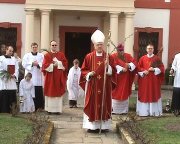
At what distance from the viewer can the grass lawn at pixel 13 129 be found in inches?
397

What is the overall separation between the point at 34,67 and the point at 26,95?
31.6 inches

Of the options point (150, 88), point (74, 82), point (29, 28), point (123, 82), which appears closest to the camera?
point (150, 88)

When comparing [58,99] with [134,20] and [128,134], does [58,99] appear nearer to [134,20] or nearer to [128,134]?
Answer: [128,134]

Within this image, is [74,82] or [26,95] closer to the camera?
[26,95]

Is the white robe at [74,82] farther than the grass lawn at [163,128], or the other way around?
the white robe at [74,82]

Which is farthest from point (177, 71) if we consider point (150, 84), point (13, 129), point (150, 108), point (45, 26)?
point (45, 26)

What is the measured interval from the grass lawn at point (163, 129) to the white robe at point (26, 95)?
3.29m

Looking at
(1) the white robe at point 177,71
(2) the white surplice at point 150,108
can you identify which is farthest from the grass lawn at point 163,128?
(1) the white robe at point 177,71

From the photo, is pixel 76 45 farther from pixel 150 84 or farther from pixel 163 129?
pixel 163 129

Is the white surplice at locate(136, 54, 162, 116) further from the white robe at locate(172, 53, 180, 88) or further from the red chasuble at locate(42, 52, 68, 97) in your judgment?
the red chasuble at locate(42, 52, 68, 97)

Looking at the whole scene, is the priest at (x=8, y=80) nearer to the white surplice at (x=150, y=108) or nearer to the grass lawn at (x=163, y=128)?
the white surplice at (x=150, y=108)

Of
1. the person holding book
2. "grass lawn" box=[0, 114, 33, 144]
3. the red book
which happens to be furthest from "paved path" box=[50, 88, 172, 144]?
the red book

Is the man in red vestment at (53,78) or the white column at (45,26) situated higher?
the white column at (45,26)

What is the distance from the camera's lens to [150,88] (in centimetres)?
1403
